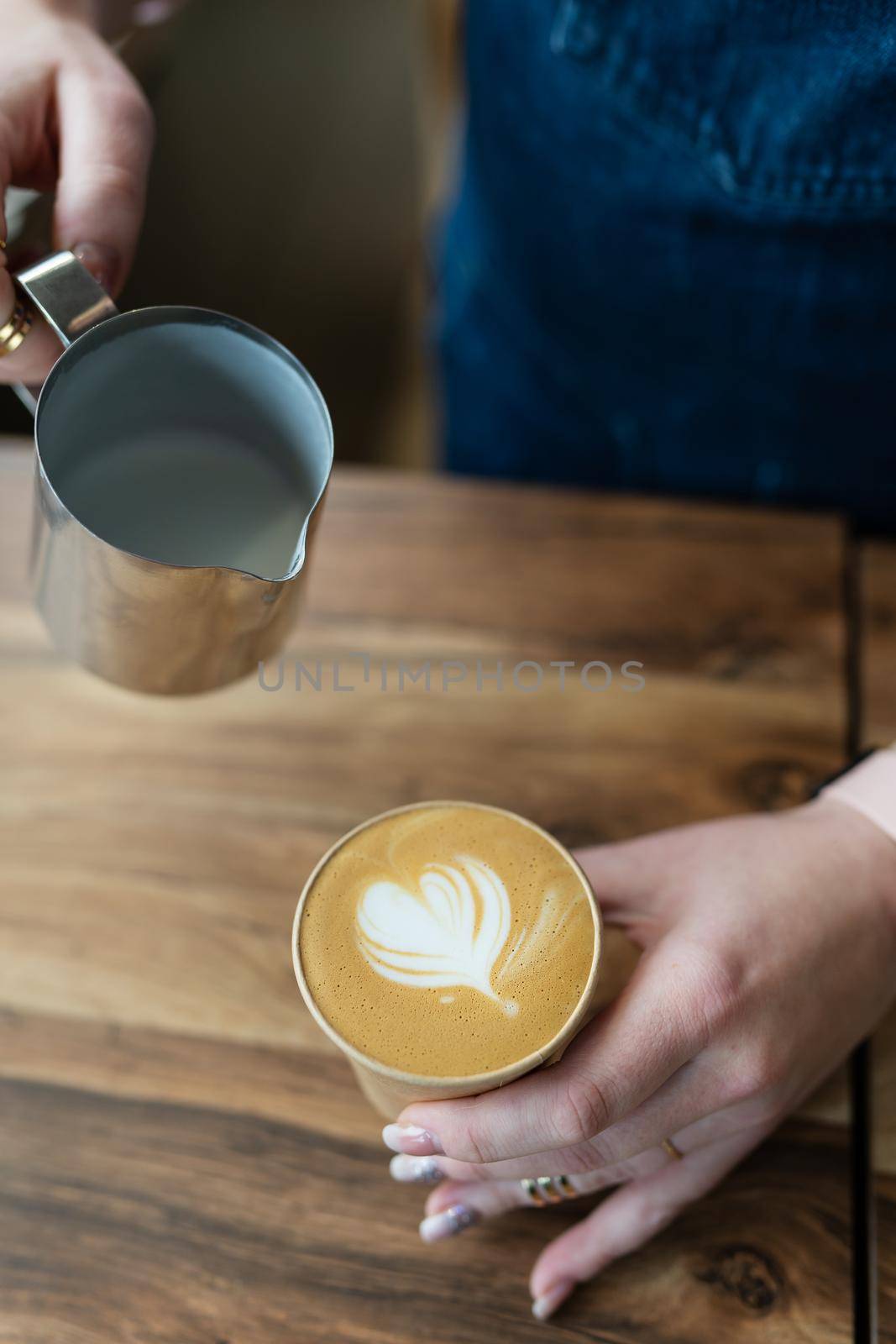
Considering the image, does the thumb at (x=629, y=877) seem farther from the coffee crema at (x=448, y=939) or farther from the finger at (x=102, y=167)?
the finger at (x=102, y=167)

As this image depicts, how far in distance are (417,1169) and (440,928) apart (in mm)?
167

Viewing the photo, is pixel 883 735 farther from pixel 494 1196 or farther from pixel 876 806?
pixel 494 1196

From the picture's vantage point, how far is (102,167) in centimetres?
68

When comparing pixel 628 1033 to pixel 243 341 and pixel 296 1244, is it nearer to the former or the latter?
pixel 296 1244

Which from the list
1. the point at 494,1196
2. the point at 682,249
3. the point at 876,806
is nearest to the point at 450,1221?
the point at 494,1196

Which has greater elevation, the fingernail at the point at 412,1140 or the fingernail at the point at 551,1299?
the fingernail at the point at 412,1140

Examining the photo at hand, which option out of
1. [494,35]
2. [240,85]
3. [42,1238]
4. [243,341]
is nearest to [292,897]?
[42,1238]

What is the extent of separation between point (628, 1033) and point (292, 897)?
31cm

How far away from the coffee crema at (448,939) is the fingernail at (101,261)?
1.26 ft

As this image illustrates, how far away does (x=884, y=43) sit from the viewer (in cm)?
73

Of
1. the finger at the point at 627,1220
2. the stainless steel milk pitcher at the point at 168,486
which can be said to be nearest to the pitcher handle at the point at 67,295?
the stainless steel milk pitcher at the point at 168,486

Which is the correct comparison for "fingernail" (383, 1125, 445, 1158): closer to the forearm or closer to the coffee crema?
the coffee crema

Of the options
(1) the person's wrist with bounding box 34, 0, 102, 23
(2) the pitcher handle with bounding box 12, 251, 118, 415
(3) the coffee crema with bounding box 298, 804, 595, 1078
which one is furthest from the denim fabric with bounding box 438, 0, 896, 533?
(3) the coffee crema with bounding box 298, 804, 595, 1078

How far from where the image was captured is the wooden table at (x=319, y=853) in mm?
677
